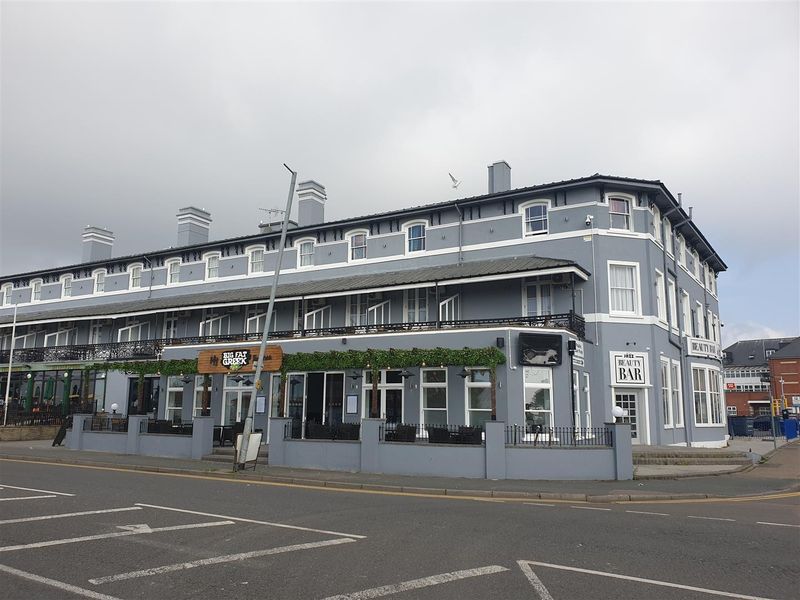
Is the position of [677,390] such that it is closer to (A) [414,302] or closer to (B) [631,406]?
(B) [631,406]

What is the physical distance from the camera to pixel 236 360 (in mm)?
23359

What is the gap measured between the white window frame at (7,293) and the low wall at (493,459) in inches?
1443

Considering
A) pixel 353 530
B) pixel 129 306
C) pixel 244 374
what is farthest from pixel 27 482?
pixel 129 306

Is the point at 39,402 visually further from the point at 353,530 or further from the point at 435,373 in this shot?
the point at 353,530

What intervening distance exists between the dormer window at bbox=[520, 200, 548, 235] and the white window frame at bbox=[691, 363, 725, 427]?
9.64 metres

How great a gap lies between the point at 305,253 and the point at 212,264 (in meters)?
6.26

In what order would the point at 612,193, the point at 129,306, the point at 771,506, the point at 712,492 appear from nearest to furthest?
the point at 771,506 → the point at 712,492 → the point at 612,193 → the point at 129,306

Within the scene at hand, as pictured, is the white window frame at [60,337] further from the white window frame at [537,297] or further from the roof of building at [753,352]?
the roof of building at [753,352]

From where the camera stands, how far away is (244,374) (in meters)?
25.4


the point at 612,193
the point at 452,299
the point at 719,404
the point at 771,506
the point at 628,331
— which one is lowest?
the point at 771,506

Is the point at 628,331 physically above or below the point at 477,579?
above

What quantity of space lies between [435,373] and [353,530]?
41.4 feet

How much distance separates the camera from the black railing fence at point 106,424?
23.4 meters

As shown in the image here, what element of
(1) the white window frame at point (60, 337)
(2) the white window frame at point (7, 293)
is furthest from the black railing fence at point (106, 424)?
(2) the white window frame at point (7, 293)
